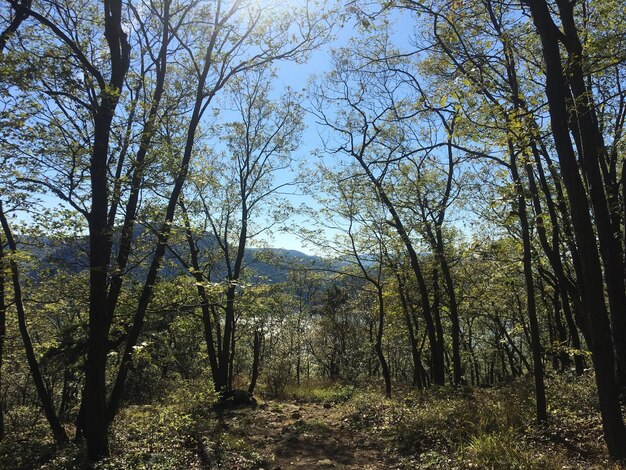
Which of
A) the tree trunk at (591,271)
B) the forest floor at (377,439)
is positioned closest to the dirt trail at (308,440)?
the forest floor at (377,439)

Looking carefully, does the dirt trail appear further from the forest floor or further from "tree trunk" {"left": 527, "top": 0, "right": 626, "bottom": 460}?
"tree trunk" {"left": 527, "top": 0, "right": 626, "bottom": 460}

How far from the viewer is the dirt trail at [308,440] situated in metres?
7.48

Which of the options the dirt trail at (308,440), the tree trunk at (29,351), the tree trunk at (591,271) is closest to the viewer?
the tree trunk at (591,271)

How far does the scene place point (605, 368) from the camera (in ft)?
14.2

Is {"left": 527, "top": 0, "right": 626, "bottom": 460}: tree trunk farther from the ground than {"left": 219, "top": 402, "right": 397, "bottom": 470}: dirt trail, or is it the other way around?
{"left": 527, "top": 0, "right": 626, "bottom": 460}: tree trunk

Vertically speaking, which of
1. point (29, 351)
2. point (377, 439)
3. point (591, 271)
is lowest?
point (377, 439)

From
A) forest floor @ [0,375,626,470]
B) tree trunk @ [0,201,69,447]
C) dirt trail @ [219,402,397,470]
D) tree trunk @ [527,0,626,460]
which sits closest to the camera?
tree trunk @ [527,0,626,460]

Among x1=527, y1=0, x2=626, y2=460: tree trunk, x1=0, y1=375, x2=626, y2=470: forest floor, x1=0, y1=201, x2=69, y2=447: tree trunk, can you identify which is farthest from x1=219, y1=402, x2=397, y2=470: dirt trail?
x1=0, y1=201, x2=69, y2=447: tree trunk

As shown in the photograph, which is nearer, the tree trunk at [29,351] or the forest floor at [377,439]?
the forest floor at [377,439]

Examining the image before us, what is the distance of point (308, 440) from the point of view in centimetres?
905

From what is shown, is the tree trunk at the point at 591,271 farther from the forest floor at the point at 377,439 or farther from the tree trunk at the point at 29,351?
the tree trunk at the point at 29,351

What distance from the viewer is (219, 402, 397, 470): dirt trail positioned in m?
7.48

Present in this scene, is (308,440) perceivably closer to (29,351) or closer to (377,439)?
(377,439)

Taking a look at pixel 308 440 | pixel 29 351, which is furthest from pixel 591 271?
pixel 29 351
